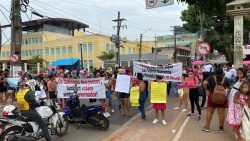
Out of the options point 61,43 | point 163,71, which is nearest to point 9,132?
point 163,71

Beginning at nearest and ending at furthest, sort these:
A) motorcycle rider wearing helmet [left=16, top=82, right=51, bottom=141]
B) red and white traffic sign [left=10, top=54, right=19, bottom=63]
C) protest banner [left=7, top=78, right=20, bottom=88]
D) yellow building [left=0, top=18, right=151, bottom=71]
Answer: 1. motorcycle rider wearing helmet [left=16, top=82, right=51, bottom=141]
2. protest banner [left=7, top=78, right=20, bottom=88]
3. red and white traffic sign [left=10, top=54, right=19, bottom=63]
4. yellow building [left=0, top=18, right=151, bottom=71]

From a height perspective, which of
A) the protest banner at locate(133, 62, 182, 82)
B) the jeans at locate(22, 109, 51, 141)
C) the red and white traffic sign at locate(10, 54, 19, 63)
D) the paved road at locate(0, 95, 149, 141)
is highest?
the red and white traffic sign at locate(10, 54, 19, 63)

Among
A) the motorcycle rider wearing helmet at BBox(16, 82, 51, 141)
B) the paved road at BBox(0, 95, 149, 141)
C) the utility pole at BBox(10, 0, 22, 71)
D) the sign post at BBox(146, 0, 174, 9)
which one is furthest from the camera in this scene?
the utility pole at BBox(10, 0, 22, 71)

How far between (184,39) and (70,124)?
88.6 metres

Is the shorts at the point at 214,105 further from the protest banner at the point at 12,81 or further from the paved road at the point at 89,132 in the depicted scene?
the protest banner at the point at 12,81

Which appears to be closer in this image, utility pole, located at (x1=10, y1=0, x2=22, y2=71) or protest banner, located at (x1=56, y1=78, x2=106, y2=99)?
protest banner, located at (x1=56, y1=78, x2=106, y2=99)

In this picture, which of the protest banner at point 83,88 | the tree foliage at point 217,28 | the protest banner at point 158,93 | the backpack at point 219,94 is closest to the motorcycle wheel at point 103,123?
the protest banner at point 83,88

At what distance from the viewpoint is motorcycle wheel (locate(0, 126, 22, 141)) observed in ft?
25.6

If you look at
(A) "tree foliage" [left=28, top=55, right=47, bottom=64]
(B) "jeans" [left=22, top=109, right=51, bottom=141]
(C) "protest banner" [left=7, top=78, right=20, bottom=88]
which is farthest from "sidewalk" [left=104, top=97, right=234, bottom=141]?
(A) "tree foliage" [left=28, top=55, right=47, bottom=64]

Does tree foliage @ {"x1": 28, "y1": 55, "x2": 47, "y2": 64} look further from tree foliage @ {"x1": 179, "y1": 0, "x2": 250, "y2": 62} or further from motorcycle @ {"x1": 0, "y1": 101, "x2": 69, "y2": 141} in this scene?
motorcycle @ {"x1": 0, "y1": 101, "x2": 69, "y2": 141}

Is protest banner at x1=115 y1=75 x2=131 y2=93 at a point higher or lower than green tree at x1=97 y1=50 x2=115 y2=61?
lower

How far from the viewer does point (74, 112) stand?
1043 centimetres

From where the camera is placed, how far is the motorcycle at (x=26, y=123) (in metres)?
7.93

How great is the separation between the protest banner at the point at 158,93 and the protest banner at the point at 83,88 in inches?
62.5
